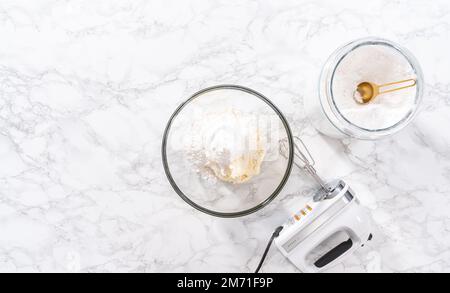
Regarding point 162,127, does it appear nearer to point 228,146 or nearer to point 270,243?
point 228,146

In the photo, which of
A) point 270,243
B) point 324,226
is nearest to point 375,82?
point 324,226

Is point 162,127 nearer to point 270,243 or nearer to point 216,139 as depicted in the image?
point 216,139

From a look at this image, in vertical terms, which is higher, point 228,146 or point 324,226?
point 228,146

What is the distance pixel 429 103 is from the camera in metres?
0.92

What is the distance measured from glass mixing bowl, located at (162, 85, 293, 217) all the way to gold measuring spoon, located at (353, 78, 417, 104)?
0.16m

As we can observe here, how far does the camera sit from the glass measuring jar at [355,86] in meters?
0.76

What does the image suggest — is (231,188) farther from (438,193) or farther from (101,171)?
(438,193)

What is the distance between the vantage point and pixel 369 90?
0.78 meters

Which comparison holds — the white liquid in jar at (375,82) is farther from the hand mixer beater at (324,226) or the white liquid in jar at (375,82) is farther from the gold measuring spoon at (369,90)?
the hand mixer beater at (324,226)

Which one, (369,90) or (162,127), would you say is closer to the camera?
(369,90)

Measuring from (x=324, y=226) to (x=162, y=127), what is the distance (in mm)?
422

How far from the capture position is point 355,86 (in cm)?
79

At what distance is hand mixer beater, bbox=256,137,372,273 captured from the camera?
823 millimetres
